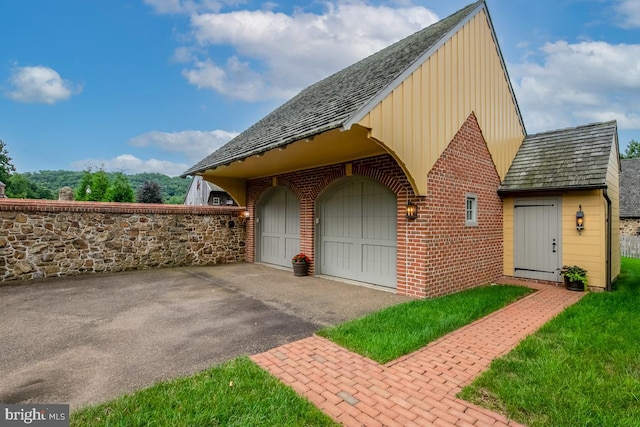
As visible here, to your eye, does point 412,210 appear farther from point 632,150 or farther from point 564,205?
point 632,150

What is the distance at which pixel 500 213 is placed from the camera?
8211 millimetres

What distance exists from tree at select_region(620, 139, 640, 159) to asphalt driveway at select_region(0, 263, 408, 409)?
49.9m

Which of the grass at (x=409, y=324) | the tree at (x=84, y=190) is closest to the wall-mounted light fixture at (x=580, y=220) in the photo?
the grass at (x=409, y=324)

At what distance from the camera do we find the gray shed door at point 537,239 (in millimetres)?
7418

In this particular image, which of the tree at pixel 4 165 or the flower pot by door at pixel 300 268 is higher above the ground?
the tree at pixel 4 165

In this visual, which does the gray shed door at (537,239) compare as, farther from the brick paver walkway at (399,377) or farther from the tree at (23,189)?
the tree at (23,189)

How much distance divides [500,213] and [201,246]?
9296 mm

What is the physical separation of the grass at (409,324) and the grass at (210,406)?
1202 mm

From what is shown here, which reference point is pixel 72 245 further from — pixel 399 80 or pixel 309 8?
pixel 309 8

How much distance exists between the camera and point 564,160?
766 cm

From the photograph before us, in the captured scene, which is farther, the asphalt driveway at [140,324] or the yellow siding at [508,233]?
the yellow siding at [508,233]

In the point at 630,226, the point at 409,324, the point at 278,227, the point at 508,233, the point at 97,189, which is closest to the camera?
the point at 409,324

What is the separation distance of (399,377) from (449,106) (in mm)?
5764

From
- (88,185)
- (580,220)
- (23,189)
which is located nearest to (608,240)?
(580,220)
